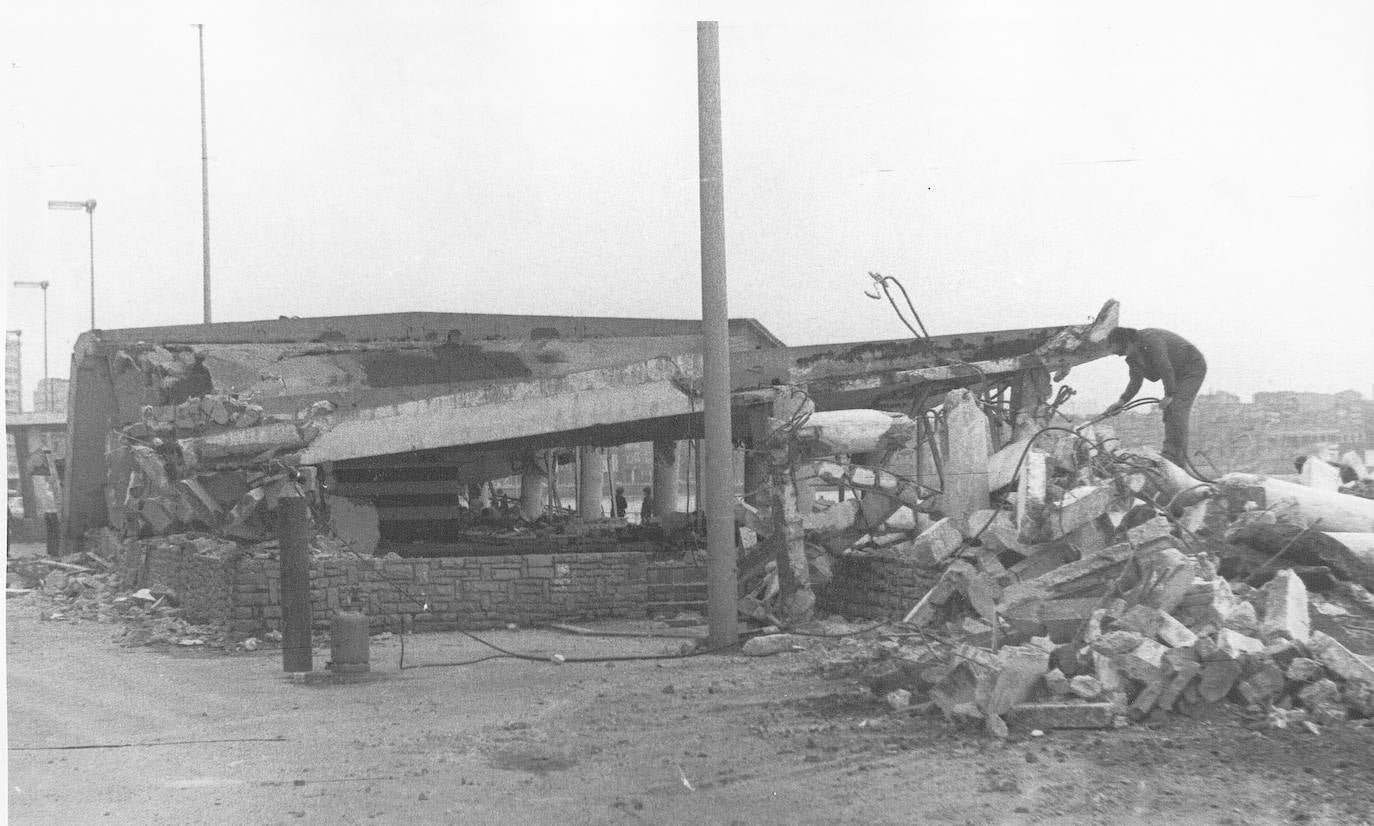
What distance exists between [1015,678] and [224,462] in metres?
9.80

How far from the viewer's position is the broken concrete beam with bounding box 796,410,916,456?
12.9 metres

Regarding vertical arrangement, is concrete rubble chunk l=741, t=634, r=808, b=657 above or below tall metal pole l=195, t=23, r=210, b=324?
below

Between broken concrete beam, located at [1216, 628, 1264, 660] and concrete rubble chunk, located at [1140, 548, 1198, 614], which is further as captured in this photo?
concrete rubble chunk, located at [1140, 548, 1198, 614]

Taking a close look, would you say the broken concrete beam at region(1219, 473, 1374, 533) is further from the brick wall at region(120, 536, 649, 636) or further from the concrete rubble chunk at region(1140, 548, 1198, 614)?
the brick wall at region(120, 536, 649, 636)

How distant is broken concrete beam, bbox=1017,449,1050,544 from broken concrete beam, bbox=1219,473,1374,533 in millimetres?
1482

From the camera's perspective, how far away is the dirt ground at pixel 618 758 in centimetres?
627

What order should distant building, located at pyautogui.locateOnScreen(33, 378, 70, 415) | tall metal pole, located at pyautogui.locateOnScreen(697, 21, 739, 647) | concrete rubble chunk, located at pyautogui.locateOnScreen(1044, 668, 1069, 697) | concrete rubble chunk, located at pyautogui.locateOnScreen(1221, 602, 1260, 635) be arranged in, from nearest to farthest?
concrete rubble chunk, located at pyautogui.locateOnScreen(1044, 668, 1069, 697) → concrete rubble chunk, located at pyautogui.locateOnScreen(1221, 602, 1260, 635) → tall metal pole, located at pyautogui.locateOnScreen(697, 21, 739, 647) → distant building, located at pyautogui.locateOnScreen(33, 378, 70, 415)

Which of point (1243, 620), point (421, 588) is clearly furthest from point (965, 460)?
point (421, 588)

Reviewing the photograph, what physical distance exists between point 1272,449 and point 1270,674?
648 cm

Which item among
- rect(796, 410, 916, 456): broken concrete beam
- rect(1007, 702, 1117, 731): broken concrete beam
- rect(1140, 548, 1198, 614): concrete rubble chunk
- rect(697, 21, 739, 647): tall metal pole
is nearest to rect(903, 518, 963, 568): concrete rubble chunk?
rect(697, 21, 739, 647): tall metal pole

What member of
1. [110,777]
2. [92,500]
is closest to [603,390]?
[110,777]

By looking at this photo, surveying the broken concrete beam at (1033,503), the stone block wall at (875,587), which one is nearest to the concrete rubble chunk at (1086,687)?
the broken concrete beam at (1033,503)

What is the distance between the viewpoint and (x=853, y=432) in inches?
513

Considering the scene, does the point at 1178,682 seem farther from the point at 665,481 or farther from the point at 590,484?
the point at 590,484
